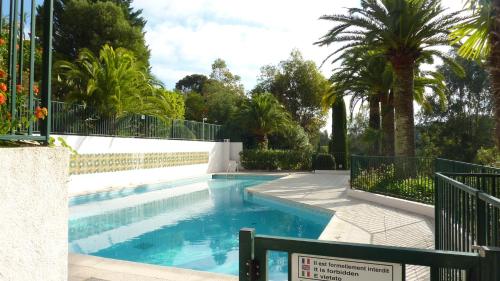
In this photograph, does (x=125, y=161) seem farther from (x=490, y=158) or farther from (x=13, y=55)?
(x=490, y=158)

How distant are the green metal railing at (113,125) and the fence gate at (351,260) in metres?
14.1

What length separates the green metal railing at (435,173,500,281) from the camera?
223 centimetres

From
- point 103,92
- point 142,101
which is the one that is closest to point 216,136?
point 142,101

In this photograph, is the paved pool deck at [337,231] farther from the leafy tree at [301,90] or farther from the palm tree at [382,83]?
the leafy tree at [301,90]

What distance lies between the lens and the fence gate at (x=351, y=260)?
4.77 feet

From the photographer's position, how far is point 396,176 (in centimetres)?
1125

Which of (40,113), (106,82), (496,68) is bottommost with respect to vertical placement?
(40,113)

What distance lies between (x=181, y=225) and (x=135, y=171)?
8.20 m

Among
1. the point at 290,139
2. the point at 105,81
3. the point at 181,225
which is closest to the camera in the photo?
the point at 181,225

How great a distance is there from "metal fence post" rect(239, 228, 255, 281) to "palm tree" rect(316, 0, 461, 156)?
40.5 feet

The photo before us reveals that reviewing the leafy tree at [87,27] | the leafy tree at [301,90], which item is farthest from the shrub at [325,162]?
the leafy tree at [87,27]

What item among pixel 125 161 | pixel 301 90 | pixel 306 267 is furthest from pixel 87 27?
pixel 306 267

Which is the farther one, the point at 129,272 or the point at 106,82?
the point at 106,82

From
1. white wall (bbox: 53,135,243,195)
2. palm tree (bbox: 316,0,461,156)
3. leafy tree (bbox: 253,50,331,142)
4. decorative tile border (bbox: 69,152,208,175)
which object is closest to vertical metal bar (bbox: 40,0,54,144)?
palm tree (bbox: 316,0,461,156)
